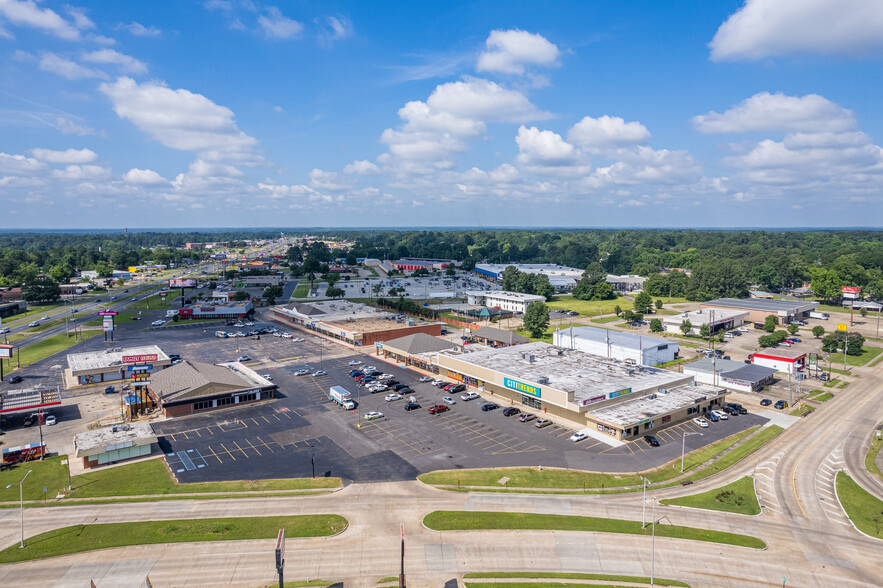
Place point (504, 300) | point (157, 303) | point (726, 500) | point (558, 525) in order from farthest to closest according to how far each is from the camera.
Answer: point (157, 303) → point (504, 300) → point (726, 500) → point (558, 525)

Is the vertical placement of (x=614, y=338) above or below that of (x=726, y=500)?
above

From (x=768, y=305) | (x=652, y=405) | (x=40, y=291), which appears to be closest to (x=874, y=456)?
(x=652, y=405)

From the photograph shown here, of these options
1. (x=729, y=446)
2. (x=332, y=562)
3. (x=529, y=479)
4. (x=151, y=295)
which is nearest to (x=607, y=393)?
(x=729, y=446)

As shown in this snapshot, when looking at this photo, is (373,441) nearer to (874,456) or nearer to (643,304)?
(874,456)

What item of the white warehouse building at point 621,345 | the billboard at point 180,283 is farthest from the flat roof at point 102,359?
the billboard at point 180,283

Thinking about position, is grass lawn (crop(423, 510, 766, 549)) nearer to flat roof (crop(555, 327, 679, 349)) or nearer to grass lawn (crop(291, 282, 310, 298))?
flat roof (crop(555, 327, 679, 349))

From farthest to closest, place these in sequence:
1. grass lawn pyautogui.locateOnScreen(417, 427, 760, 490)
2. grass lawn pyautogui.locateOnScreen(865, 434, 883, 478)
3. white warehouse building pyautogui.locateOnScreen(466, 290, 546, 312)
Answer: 1. white warehouse building pyautogui.locateOnScreen(466, 290, 546, 312)
2. grass lawn pyautogui.locateOnScreen(865, 434, 883, 478)
3. grass lawn pyautogui.locateOnScreen(417, 427, 760, 490)

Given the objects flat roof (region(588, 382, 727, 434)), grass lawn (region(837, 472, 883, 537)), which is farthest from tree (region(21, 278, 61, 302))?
grass lawn (region(837, 472, 883, 537))

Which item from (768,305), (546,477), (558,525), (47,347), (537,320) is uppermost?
(768,305)
